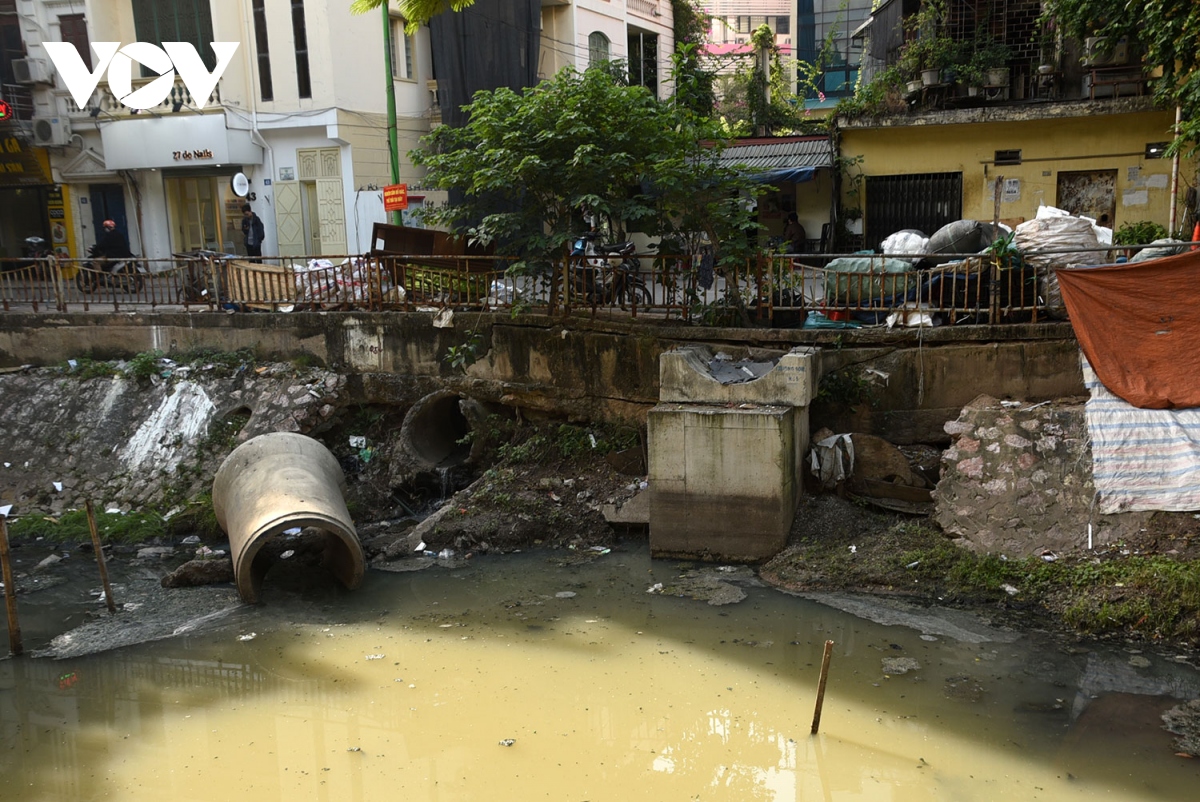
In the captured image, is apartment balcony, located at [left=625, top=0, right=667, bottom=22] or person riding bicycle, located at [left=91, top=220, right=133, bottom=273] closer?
person riding bicycle, located at [left=91, top=220, right=133, bottom=273]

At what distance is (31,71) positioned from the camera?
832 inches

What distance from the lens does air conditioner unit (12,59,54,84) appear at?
21062 millimetres

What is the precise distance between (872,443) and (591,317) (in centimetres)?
382

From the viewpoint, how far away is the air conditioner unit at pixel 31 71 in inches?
829

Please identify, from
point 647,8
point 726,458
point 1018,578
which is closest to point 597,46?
point 647,8

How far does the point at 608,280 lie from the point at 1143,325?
5.99 meters

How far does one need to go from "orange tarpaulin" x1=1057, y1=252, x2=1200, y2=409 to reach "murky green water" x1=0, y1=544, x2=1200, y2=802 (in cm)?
284

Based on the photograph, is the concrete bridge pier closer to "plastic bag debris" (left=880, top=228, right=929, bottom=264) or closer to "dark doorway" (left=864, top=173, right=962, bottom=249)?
"plastic bag debris" (left=880, top=228, right=929, bottom=264)

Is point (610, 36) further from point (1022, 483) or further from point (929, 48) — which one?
point (1022, 483)

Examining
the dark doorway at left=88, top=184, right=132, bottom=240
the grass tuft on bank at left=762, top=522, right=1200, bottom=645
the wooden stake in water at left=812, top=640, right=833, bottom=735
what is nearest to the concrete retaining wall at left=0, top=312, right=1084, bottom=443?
the grass tuft on bank at left=762, top=522, right=1200, bottom=645

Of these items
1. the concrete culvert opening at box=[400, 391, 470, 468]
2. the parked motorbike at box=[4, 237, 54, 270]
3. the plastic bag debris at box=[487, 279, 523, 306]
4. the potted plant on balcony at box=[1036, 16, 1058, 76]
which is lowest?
the concrete culvert opening at box=[400, 391, 470, 468]

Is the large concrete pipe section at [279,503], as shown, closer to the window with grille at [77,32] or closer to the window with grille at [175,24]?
the window with grille at [175,24]

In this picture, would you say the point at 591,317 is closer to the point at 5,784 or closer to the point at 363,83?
the point at 5,784

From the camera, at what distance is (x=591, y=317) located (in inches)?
467
